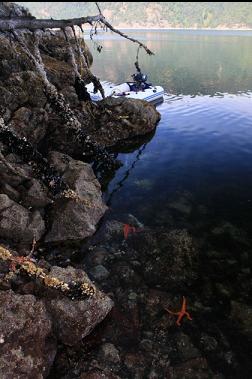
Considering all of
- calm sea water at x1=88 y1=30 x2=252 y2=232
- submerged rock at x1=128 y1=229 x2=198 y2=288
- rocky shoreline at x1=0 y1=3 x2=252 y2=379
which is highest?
rocky shoreline at x1=0 y1=3 x2=252 y2=379

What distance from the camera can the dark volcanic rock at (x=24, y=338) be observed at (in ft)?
27.1

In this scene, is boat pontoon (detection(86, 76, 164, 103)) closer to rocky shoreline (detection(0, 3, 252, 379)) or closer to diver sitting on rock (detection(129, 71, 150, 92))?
diver sitting on rock (detection(129, 71, 150, 92))

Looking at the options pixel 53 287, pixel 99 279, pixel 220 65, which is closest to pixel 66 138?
pixel 99 279

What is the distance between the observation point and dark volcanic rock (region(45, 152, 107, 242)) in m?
14.2

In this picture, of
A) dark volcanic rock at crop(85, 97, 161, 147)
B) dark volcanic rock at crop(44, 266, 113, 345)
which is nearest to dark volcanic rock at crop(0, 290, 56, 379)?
dark volcanic rock at crop(44, 266, 113, 345)

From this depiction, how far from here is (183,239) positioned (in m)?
14.2

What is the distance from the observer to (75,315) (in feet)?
31.7

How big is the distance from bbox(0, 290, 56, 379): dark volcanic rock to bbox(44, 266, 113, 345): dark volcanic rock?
0.31 m

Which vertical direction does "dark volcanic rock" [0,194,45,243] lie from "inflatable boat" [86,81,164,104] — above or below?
above

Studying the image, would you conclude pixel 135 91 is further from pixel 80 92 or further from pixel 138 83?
pixel 80 92

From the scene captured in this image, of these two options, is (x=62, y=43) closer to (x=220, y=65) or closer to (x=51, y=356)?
(x=51, y=356)

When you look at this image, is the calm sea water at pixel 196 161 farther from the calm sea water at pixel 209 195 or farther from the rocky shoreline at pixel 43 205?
the rocky shoreline at pixel 43 205

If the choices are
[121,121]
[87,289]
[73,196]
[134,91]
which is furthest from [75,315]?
[134,91]

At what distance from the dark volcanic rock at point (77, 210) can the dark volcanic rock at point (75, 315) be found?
432 centimetres
